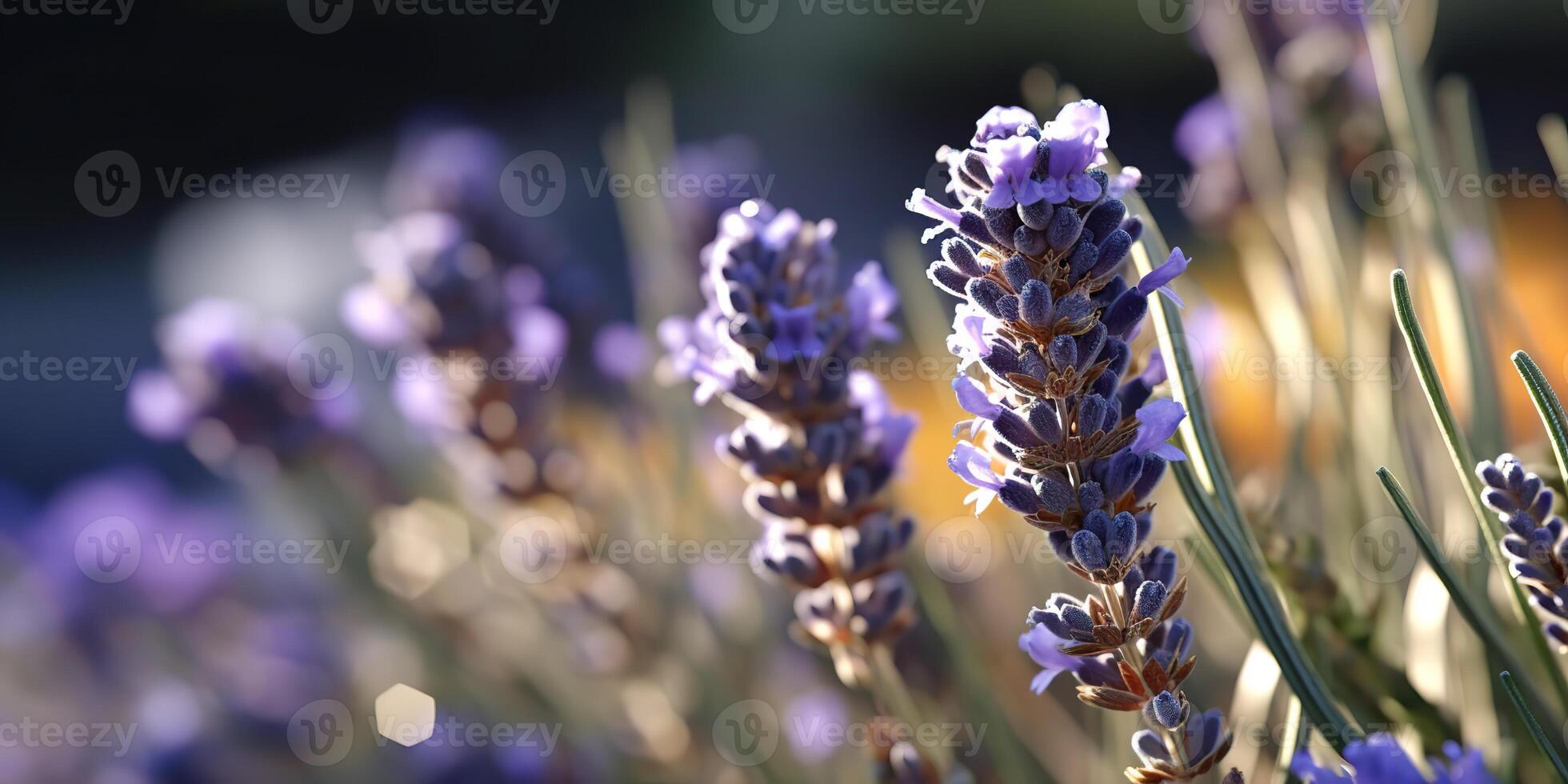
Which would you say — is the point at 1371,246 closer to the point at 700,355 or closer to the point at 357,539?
the point at 700,355

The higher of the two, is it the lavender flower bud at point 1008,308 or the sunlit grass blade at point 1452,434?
the lavender flower bud at point 1008,308

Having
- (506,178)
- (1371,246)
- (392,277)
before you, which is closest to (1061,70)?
(506,178)
